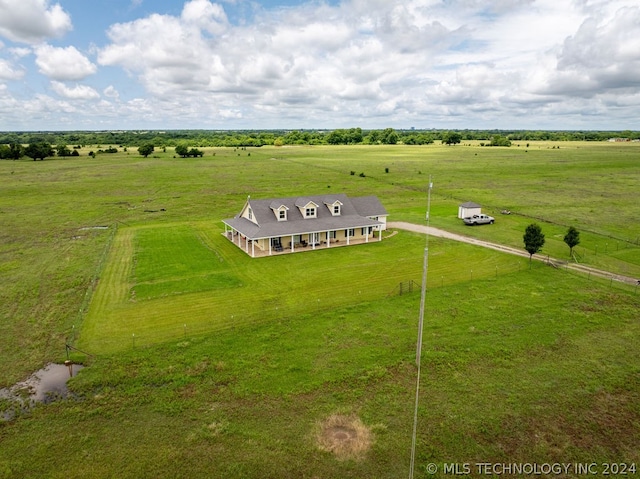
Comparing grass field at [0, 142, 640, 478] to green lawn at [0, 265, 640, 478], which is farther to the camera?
grass field at [0, 142, 640, 478]

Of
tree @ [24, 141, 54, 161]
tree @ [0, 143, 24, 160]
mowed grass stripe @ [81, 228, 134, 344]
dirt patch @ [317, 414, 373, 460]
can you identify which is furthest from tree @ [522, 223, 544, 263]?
tree @ [0, 143, 24, 160]

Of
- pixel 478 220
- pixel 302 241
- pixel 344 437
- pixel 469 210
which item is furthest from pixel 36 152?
pixel 344 437

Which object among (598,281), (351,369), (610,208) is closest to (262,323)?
(351,369)

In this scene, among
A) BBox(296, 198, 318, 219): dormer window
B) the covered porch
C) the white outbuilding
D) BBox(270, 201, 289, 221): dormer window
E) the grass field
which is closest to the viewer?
the grass field

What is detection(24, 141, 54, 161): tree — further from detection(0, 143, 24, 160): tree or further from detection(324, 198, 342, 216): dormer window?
detection(324, 198, 342, 216): dormer window

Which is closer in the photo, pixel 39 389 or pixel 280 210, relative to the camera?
pixel 39 389

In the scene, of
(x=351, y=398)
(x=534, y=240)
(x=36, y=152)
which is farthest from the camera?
(x=36, y=152)

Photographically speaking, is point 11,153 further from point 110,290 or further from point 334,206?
point 334,206

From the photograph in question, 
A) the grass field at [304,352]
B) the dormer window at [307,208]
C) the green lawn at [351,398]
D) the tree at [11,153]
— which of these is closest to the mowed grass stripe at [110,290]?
the grass field at [304,352]
